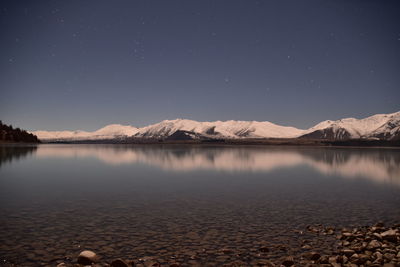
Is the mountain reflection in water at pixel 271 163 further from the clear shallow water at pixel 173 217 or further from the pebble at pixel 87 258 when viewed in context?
the pebble at pixel 87 258

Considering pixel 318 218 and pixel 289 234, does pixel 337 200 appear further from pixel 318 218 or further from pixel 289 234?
pixel 289 234

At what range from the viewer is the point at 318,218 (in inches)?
924

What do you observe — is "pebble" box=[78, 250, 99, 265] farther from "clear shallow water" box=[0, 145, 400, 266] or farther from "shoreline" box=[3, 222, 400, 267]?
"clear shallow water" box=[0, 145, 400, 266]

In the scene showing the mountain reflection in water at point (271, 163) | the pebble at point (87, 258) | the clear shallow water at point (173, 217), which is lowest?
the mountain reflection in water at point (271, 163)

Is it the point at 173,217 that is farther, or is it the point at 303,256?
the point at 173,217

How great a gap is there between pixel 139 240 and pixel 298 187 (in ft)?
90.3

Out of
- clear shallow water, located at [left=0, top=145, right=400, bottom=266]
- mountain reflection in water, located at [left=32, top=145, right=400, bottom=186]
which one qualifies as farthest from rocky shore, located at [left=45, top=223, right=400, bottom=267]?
mountain reflection in water, located at [left=32, top=145, right=400, bottom=186]

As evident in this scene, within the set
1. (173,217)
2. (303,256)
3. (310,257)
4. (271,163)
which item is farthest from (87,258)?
(271,163)

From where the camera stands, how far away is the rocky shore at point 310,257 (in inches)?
560

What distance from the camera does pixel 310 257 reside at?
599 inches

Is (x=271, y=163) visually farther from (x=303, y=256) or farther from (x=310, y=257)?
(x=310, y=257)

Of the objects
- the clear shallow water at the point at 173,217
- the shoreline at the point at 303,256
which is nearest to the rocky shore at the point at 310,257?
the shoreline at the point at 303,256

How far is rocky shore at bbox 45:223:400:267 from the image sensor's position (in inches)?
560

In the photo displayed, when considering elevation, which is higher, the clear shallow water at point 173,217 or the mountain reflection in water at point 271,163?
the clear shallow water at point 173,217
